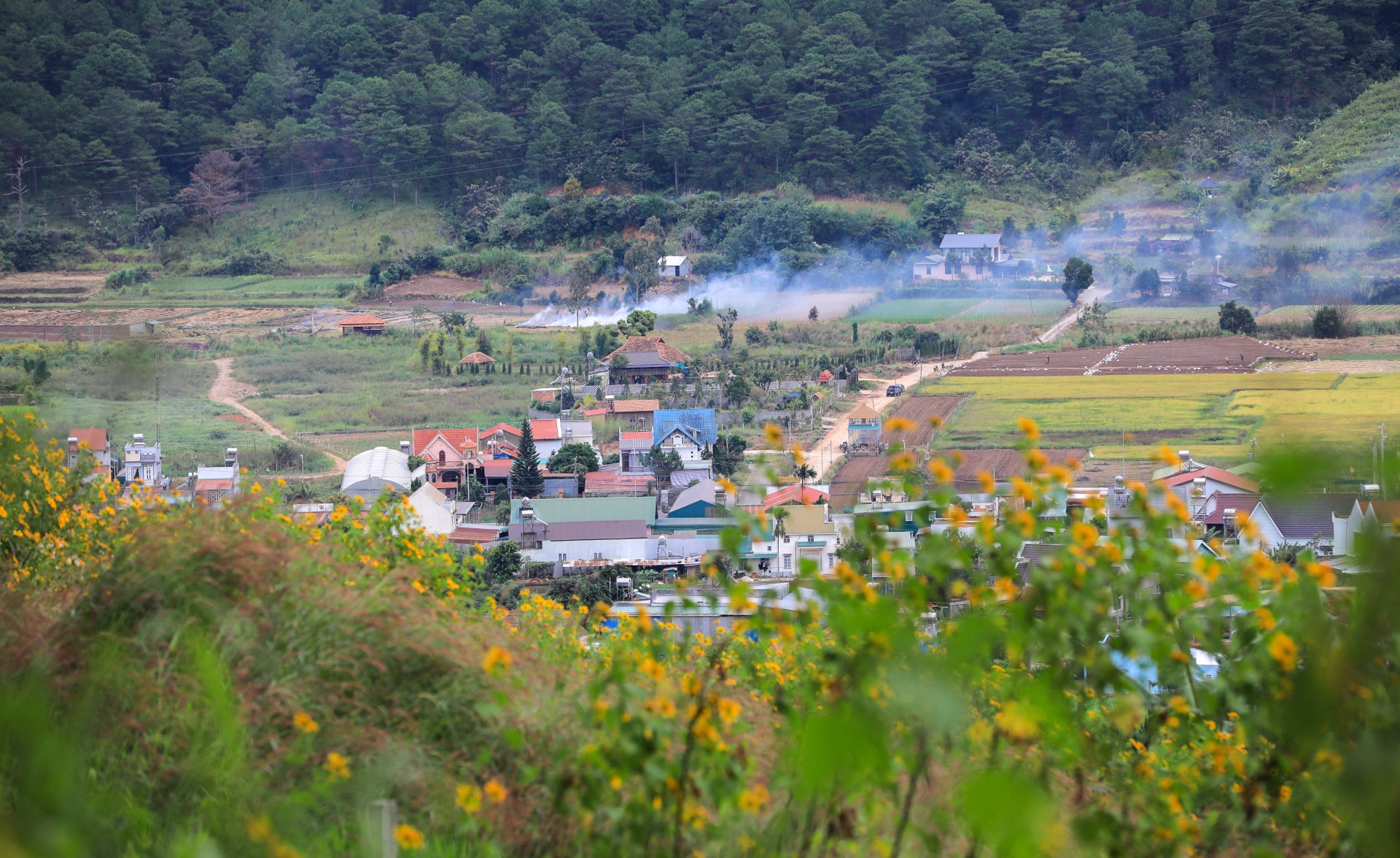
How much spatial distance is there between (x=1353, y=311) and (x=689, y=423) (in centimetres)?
1023

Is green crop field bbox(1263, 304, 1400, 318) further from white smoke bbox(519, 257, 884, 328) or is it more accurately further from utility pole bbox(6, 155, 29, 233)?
utility pole bbox(6, 155, 29, 233)

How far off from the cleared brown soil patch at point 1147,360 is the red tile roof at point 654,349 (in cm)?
317

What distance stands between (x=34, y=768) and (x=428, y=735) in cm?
55

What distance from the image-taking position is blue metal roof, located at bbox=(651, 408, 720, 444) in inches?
416

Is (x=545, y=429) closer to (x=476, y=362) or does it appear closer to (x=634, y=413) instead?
(x=634, y=413)

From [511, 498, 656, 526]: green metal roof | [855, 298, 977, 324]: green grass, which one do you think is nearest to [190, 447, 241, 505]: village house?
[511, 498, 656, 526]: green metal roof

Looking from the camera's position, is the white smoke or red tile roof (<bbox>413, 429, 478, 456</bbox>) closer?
red tile roof (<bbox>413, 429, 478, 456</bbox>)

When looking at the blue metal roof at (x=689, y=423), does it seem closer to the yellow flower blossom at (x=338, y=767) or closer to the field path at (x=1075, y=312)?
the field path at (x=1075, y=312)

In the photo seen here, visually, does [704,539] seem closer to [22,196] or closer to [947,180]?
[947,180]

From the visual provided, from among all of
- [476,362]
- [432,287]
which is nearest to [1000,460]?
[476,362]

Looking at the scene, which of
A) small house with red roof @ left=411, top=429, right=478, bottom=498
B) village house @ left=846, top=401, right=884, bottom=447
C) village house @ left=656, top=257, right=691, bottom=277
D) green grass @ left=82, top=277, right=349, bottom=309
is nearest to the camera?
small house with red roof @ left=411, top=429, right=478, bottom=498

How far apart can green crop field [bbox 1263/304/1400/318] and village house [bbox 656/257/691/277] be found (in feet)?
28.1

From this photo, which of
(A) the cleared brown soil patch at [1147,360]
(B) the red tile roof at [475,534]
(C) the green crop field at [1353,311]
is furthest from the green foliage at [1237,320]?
(B) the red tile roof at [475,534]

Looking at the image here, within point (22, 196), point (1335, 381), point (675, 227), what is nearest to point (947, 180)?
point (675, 227)
